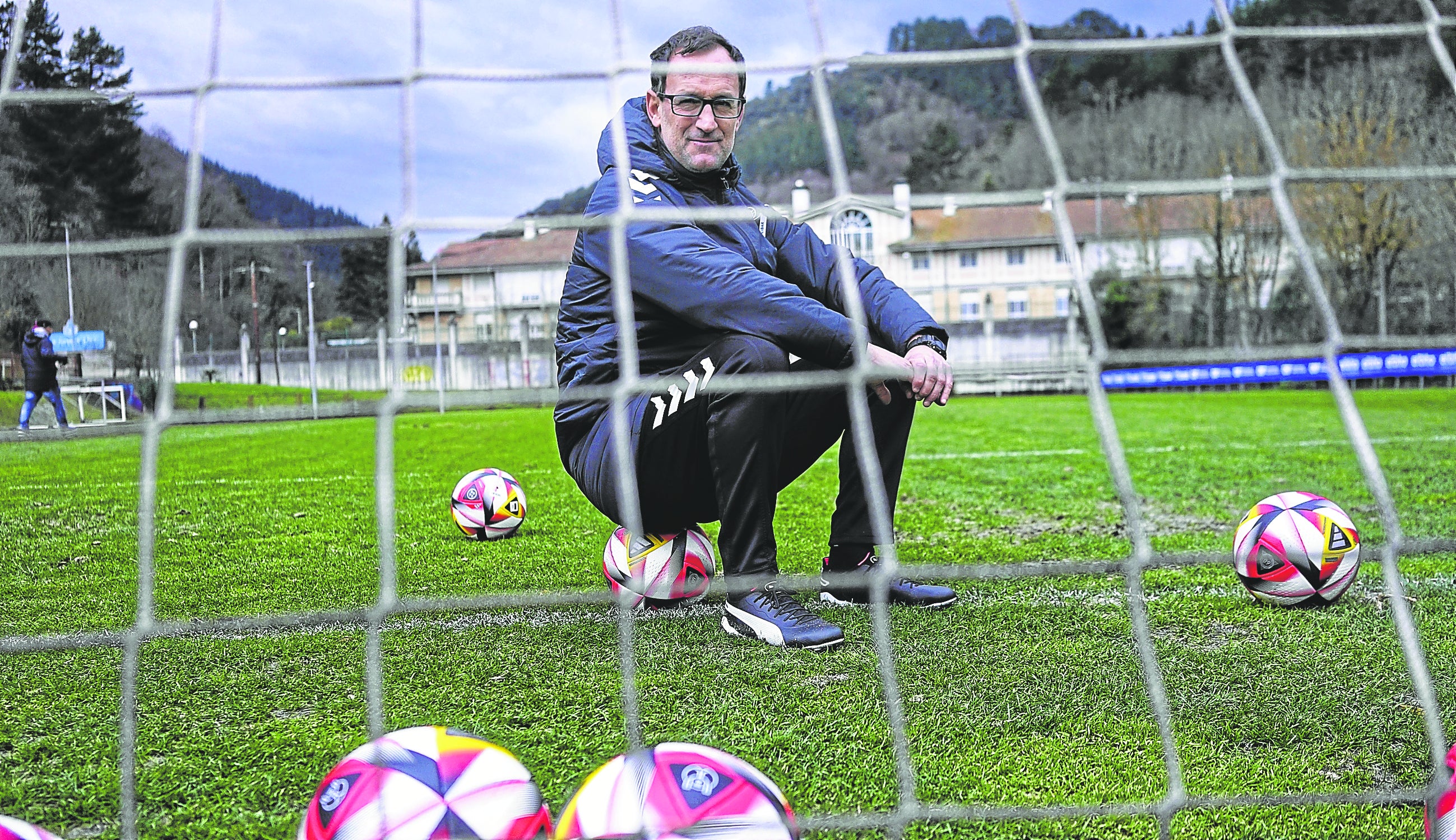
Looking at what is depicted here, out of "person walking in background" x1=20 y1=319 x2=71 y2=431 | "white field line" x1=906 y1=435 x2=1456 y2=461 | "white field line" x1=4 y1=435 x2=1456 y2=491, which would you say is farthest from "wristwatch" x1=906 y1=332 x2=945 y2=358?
"white field line" x1=906 y1=435 x2=1456 y2=461

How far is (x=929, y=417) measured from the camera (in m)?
11.8

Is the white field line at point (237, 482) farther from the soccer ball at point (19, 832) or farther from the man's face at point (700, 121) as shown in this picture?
the soccer ball at point (19, 832)

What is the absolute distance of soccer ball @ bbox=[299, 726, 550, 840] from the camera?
1.29m

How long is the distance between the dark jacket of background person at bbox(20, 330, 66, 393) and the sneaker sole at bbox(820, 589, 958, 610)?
134 inches

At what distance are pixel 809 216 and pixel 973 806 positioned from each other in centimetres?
163

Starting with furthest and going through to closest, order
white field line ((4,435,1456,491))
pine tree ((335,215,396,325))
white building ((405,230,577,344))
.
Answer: white field line ((4,435,1456,491)), white building ((405,230,577,344)), pine tree ((335,215,396,325))

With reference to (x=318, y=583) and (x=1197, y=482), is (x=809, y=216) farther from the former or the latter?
(x=1197, y=482)

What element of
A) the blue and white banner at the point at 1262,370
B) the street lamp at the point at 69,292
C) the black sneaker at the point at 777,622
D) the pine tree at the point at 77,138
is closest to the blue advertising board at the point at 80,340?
the street lamp at the point at 69,292

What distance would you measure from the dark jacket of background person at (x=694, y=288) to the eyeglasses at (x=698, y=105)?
11 centimetres

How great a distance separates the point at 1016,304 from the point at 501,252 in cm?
2473

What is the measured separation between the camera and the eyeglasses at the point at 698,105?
2441mm

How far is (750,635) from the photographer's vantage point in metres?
2.40

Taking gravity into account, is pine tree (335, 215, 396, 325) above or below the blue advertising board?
above

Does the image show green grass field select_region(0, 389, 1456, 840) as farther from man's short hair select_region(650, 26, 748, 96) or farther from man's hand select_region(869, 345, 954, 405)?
man's short hair select_region(650, 26, 748, 96)
